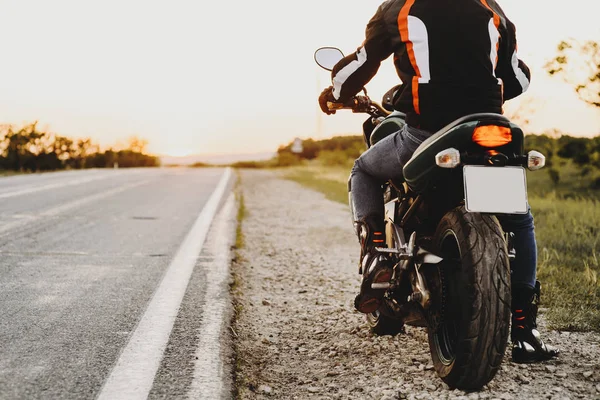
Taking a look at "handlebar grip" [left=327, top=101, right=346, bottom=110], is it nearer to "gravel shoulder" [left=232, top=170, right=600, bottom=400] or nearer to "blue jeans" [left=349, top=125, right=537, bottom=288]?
"blue jeans" [left=349, top=125, right=537, bottom=288]

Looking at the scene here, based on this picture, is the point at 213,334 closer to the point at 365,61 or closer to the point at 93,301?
the point at 93,301

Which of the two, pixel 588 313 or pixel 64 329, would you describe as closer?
pixel 64 329

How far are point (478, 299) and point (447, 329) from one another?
0.42 m

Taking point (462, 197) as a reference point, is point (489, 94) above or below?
above

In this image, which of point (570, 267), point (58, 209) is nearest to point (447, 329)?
point (570, 267)

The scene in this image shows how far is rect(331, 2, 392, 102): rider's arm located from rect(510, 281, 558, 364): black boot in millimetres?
1334

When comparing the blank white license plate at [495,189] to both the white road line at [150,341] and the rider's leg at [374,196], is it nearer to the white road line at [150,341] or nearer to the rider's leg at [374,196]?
the rider's leg at [374,196]

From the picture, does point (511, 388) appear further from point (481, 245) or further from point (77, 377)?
point (77, 377)

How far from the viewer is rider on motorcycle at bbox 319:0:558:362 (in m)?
2.61

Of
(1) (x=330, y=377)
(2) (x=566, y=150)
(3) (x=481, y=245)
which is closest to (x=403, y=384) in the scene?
(1) (x=330, y=377)

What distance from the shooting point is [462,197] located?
2699 millimetres

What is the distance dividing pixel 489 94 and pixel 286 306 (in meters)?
2.07

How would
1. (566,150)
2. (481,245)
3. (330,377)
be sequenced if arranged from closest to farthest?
(481,245) → (330,377) → (566,150)

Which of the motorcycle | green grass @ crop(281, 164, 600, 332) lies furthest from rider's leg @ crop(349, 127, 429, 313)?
green grass @ crop(281, 164, 600, 332)
